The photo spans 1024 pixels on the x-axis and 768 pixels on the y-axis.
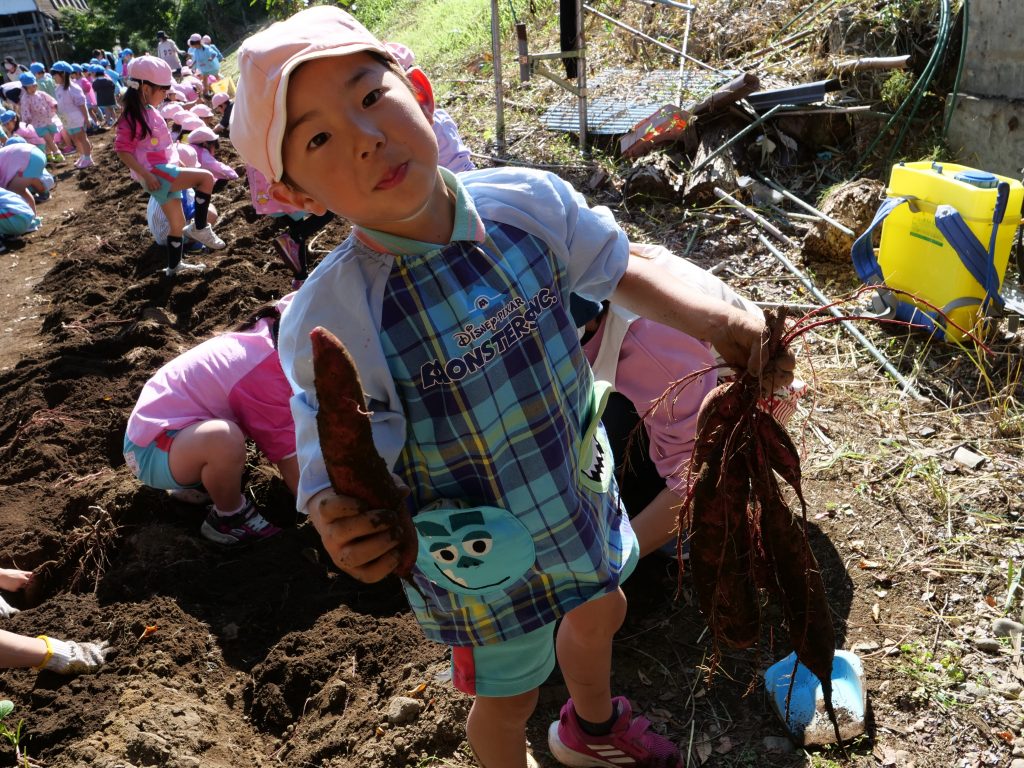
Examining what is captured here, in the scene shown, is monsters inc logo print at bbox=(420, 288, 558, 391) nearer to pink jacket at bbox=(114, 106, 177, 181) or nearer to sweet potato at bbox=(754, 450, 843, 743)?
sweet potato at bbox=(754, 450, 843, 743)

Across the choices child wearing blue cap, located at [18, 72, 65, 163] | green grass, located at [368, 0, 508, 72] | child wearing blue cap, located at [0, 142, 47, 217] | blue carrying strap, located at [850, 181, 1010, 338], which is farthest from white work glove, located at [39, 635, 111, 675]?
child wearing blue cap, located at [18, 72, 65, 163]

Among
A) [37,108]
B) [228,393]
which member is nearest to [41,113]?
[37,108]

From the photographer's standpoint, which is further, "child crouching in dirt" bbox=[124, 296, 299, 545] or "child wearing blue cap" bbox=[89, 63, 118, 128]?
"child wearing blue cap" bbox=[89, 63, 118, 128]

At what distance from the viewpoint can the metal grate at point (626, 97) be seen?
7129 mm

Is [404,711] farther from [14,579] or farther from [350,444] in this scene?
[14,579]

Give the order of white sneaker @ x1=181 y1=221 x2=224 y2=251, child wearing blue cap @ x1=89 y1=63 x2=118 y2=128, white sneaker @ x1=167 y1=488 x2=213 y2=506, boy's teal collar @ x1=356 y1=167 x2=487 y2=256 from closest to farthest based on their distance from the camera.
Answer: boy's teal collar @ x1=356 y1=167 x2=487 y2=256 → white sneaker @ x1=167 y1=488 x2=213 y2=506 → white sneaker @ x1=181 y1=221 x2=224 y2=251 → child wearing blue cap @ x1=89 y1=63 x2=118 y2=128

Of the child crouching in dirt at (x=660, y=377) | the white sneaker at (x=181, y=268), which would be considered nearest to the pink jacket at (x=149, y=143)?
the white sneaker at (x=181, y=268)

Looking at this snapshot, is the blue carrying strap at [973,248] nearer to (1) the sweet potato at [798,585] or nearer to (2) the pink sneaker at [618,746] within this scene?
(1) the sweet potato at [798,585]

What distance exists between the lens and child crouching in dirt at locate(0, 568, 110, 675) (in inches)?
114

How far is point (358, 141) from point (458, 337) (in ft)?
1.31

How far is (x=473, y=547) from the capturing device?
5.24 feet

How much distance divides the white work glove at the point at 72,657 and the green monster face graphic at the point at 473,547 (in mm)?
1981

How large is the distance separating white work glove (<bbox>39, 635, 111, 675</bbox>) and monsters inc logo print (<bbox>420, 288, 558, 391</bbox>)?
217cm

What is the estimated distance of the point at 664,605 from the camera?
2.88 m
